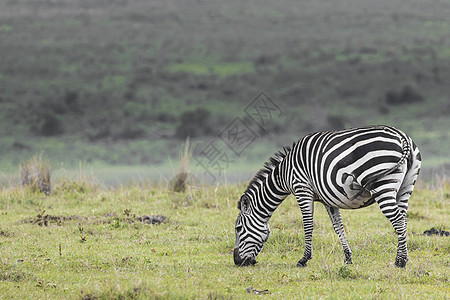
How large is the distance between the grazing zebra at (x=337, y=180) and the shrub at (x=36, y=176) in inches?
331

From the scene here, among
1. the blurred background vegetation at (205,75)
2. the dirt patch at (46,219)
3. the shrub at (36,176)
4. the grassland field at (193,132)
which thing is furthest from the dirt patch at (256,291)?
the blurred background vegetation at (205,75)

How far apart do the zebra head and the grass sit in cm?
20

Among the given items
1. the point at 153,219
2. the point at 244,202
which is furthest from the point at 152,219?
the point at 244,202

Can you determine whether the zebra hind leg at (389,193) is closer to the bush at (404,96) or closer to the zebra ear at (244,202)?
the zebra ear at (244,202)

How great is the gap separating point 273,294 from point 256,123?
43096 millimetres

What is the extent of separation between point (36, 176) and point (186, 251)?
736cm

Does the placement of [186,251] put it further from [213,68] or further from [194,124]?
[213,68]

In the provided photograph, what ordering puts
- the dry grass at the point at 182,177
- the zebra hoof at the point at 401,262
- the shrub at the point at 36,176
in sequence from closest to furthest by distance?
the zebra hoof at the point at 401,262 → the shrub at the point at 36,176 → the dry grass at the point at 182,177

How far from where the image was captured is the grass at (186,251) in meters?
6.72

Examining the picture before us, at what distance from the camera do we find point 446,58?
61125 millimetres

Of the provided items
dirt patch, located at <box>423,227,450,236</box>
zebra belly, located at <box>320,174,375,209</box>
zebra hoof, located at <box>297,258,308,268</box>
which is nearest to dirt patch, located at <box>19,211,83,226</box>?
zebra hoof, located at <box>297,258,308,268</box>

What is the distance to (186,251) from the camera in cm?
942

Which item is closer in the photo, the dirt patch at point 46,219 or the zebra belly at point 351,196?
the zebra belly at point 351,196

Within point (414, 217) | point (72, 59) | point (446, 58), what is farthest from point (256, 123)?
point (414, 217)
